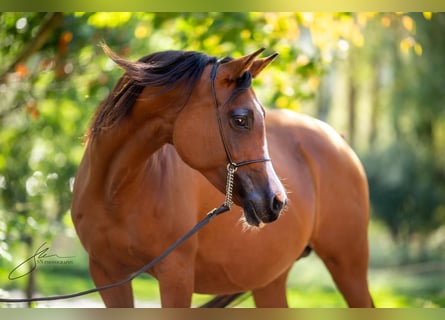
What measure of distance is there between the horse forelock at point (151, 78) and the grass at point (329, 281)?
15.0 ft

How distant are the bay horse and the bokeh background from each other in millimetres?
1285

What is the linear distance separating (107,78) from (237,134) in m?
3.13

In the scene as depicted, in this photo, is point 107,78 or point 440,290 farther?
point 440,290

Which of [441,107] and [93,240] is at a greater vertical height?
[93,240]

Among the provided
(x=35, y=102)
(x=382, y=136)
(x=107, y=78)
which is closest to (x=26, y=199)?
(x=35, y=102)

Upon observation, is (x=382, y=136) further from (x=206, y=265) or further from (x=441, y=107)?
(x=206, y=265)

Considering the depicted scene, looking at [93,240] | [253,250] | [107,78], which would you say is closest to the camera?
[93,240]

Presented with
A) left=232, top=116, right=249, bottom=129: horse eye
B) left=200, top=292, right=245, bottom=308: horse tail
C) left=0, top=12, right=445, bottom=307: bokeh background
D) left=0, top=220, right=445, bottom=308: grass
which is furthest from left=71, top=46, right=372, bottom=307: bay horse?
left=0, top=220, right=445, bottom=308: grass

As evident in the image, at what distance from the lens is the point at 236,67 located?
9.78 ft

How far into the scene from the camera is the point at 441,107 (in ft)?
26.3

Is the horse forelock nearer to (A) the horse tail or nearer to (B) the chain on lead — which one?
(B) the chain on lead

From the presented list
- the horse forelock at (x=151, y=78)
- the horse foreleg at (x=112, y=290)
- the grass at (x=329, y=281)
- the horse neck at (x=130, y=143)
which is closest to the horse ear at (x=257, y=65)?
the horse forelock at (x=151, y=78)

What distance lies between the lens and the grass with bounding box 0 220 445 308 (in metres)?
7.70

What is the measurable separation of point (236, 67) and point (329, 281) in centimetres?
571
